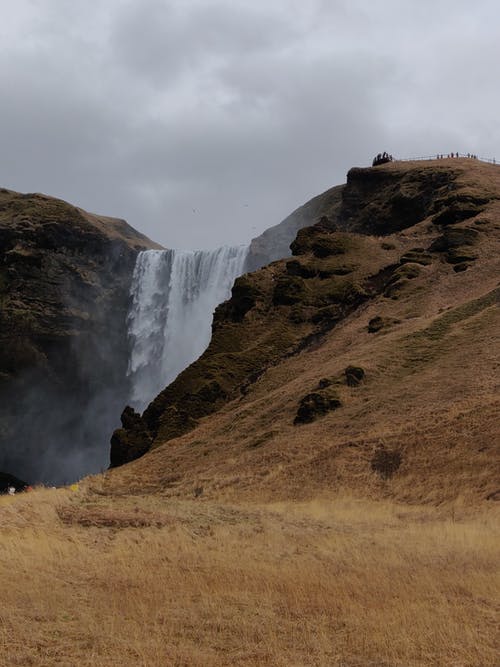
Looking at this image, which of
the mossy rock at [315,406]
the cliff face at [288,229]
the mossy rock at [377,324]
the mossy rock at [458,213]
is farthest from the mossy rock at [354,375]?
the cliff face at [288,229]

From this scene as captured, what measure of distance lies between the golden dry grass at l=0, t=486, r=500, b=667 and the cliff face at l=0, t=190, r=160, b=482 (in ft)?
198

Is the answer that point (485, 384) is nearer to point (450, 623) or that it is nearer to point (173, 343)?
point (450, 623)

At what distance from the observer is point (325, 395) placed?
2972 centimetres

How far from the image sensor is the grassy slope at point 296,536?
952 cm

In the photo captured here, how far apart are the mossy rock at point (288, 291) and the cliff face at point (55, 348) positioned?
32919 millimetres

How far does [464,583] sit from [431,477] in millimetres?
10155

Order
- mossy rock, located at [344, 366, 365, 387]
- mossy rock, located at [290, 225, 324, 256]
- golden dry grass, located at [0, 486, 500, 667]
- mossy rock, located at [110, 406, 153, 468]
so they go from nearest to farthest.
→ golden dry grass, located at [0, 486, 500, 667], mossy rock, located at [344, 366, 365, 387], mossy rock, located at [110, 406, 153, 468], mossy rock, located at [290, 225, 324, 256]

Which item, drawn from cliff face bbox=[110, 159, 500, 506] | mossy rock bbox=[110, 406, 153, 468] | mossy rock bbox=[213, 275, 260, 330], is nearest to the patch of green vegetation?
cliff face bbox=[110, 159, 500, 506]

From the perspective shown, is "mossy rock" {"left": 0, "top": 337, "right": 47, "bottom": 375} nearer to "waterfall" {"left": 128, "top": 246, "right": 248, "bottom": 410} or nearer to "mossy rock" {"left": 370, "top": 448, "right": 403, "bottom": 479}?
"waterfall" {"left": 128, "top": 246, "right": 248, "bottom": 410}

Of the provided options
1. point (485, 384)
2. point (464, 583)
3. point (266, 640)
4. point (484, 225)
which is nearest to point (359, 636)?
Answer: point (266, 640)

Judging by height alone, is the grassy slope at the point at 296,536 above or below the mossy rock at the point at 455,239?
below

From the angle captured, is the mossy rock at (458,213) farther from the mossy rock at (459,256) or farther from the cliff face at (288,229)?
the cliff face at (288,229)

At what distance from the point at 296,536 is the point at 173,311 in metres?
57.4

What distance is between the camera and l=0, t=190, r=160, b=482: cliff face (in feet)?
251
